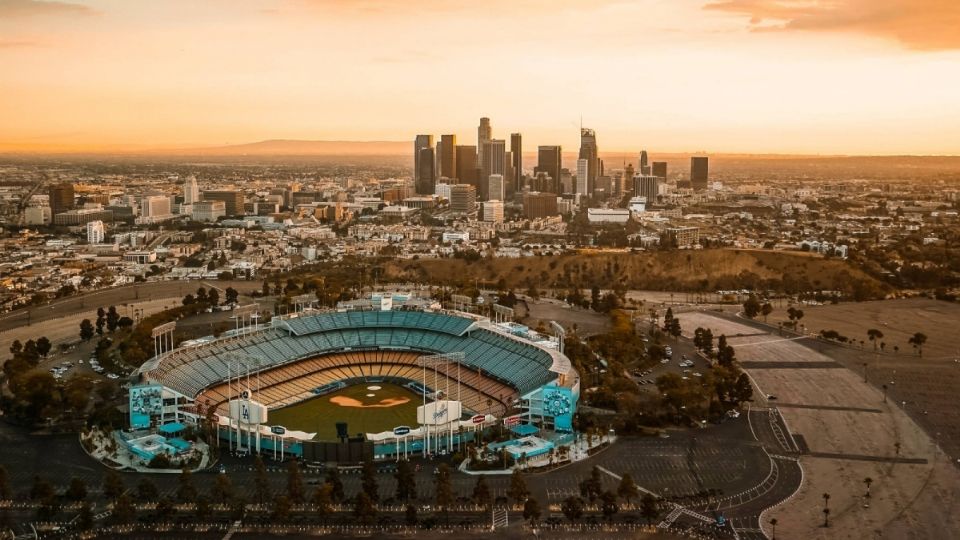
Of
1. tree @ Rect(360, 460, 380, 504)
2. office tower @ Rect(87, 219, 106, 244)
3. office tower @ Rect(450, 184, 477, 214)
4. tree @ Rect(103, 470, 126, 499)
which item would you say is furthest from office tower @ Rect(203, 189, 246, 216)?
tree @ Rect(360, 460, 380, 504)

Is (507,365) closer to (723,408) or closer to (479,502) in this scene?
(723,408)

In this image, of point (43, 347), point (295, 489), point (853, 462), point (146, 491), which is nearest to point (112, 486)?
point (146, 491)

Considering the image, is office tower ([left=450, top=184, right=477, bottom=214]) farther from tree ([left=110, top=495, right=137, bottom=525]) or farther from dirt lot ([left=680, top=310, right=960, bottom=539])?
tree ([left=110, top=495, right=137, bottom=525])

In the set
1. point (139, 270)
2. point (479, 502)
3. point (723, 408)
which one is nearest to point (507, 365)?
point (723, 408)

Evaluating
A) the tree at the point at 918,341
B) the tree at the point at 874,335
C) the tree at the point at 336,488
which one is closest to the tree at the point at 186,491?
the tree at the point at 336,488

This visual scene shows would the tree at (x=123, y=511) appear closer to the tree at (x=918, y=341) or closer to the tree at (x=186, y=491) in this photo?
the tree at (x=186, y=491)

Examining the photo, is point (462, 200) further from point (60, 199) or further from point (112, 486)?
point (112, 486)
